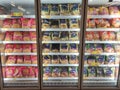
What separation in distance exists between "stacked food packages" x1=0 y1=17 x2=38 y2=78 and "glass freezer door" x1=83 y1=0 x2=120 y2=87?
75 centimetres

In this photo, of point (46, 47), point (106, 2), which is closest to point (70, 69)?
point (46, 47)

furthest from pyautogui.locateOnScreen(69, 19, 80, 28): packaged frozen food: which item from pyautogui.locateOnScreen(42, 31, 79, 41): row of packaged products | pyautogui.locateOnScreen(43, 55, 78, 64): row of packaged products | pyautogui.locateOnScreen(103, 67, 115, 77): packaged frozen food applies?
pyautogui.locateOnScreen(103, 67, 115, 77): packaged frozen food

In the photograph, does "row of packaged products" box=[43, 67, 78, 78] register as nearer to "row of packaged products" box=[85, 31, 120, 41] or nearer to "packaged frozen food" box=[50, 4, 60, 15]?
"row of packaged products" box=[85, 31, 120, 41]

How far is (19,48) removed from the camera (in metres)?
3.50

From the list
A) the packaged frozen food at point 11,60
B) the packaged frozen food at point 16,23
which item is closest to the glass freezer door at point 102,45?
the packaged frozen food at point 16,23

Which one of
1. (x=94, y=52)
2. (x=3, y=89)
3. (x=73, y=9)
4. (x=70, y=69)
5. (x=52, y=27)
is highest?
(x=73, y=9)

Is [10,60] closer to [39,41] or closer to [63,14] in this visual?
[39,41]

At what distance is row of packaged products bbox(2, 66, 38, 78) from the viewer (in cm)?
363

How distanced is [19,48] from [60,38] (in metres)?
0.59

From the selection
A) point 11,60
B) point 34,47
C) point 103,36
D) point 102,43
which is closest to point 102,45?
point 102,43

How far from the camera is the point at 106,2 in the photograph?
332cm

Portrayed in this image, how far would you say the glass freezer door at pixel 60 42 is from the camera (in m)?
3.29

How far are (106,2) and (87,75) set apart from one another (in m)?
1.08

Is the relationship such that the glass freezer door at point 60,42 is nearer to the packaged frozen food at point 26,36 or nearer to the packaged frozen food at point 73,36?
the packaged frozen food at point 73,36
